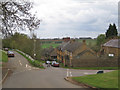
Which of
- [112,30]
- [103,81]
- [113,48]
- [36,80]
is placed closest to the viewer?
[103,81]

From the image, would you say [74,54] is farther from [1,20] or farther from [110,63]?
[1,20]

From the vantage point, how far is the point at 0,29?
1435 cm

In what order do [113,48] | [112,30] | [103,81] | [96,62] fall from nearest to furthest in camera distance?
[103,81] → [96,62] → [113,48] → [112,30]

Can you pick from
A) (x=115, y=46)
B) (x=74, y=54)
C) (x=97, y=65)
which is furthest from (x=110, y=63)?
(x=74, y=54)

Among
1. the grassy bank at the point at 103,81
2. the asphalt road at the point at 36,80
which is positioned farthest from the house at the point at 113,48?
the grassy bank at the point at 103,81

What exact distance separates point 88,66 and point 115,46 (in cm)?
928

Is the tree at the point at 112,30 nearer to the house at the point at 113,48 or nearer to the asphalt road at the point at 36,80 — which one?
the house at the point at 113,48

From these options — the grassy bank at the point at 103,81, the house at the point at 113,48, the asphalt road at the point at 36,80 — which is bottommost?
the asphalt road at the point at 36,80

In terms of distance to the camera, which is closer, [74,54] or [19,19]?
[19,19]

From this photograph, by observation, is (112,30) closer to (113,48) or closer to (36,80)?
(113,48)

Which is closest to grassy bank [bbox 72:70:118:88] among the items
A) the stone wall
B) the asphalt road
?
the asphalt road

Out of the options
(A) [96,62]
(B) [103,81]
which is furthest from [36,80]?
(A) [96,62]

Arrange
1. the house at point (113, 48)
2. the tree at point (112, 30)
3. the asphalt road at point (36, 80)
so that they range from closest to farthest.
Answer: the asphalt road at point (36, 80) → the house at point (113, 48) → the tree at point (112, 30)

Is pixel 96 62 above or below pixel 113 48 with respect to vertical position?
below
